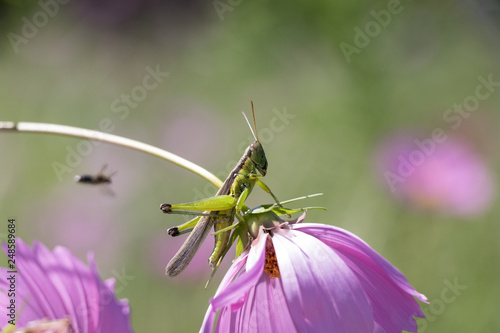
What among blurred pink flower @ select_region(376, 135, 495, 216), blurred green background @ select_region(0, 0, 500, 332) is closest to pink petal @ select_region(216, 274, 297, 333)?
blurred green background @ select_region(0, 0, 500, 332)

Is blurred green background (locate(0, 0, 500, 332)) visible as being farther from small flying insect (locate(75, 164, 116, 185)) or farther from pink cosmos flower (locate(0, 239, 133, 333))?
pink cosmos flower (locate(0, 239, 133, 333))

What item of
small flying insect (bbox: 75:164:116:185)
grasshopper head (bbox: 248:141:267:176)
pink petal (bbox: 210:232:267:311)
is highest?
small flying insect (bbox: 75:164:116:185)

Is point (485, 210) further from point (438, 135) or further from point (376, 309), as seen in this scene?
point (376, 309)

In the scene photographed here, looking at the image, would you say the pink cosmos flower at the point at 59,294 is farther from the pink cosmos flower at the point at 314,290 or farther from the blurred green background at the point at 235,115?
the blurred green background at the point at 235,115

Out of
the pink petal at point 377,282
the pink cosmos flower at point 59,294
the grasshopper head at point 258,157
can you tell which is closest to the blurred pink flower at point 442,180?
the grasshopper head at point 258,157

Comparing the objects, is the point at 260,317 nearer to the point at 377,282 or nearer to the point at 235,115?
the point at 377,282

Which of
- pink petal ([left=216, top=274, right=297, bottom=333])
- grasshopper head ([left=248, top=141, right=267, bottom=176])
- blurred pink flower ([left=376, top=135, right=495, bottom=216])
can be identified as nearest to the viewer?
pink petal ([left=216, top=274, right=297, bottom=333])
